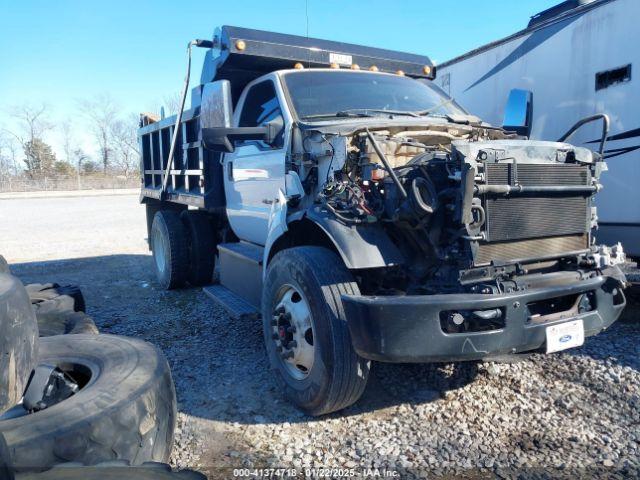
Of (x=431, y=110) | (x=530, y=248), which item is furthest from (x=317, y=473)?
(x=431, y=110)

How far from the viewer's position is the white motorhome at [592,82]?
5.12 metres

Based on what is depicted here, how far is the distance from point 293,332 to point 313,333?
312 mm

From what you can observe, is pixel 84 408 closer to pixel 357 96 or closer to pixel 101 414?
pixel 101 414

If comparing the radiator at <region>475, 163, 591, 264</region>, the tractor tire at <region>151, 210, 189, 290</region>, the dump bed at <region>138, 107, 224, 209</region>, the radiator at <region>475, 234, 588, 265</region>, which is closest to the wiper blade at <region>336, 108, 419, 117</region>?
the radiator at <region>475, 163, 591, 264</region>

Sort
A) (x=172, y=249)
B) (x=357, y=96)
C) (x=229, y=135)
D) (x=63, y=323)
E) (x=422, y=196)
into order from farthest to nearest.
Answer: (x=172, y=249)
(x=357, y=96)
(x=63, y=323)
(x=229, y=135)
(x=422, y=196)

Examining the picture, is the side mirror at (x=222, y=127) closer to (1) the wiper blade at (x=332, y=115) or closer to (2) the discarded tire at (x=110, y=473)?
(1) the wiper blade at (x=332, y=115)

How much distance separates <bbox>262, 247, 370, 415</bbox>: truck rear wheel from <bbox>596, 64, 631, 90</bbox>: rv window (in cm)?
388

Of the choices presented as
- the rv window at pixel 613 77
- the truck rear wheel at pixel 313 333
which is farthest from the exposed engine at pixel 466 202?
the rv window at pixel 613 77

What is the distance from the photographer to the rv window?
5.16m

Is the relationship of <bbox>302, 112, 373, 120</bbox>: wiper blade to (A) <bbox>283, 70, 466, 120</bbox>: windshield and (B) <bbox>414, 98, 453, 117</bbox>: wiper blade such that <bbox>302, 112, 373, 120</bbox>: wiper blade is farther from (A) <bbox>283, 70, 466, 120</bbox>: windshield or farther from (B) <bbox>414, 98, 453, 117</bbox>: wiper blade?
(B) <bbox>414, 98, 453, 117</bbox>: wiper blade

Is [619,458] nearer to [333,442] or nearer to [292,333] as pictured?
[333,442]

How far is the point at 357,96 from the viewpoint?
450 cm

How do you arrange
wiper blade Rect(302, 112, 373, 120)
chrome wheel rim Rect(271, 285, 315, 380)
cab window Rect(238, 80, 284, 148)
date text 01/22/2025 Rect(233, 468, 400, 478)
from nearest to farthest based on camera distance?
date text 01/22/2025 Rect(233, 468, 400, 478), chrome wheel rim Rect(271, 285, 315, 380), wiper blade Rect(302, 112, 373, 120), cab window Rect(238, 80, 284, 148)

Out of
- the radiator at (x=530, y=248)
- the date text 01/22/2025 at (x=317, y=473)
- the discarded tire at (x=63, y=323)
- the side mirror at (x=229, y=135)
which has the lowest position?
the date text 01/22/2025 at (x=317, y=473)
